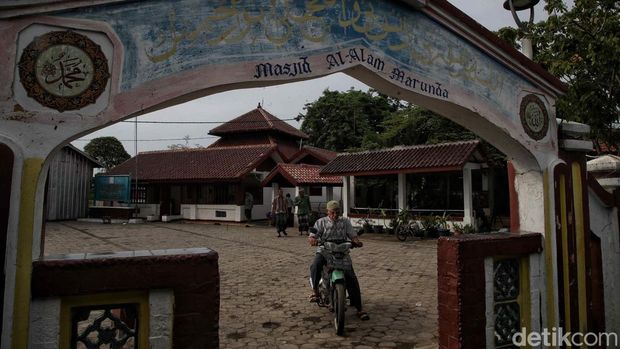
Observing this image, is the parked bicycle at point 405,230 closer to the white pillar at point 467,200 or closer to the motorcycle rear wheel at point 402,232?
the motorcycle rear wheel at point 402,232

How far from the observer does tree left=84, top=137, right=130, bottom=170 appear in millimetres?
38625

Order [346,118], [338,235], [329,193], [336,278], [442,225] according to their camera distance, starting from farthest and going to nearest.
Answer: [346,118], [329,193], [442,225], [338,235], [336,278]

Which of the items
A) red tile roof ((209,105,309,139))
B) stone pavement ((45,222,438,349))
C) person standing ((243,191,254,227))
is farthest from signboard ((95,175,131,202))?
stone pavement ((45,222,438,349))

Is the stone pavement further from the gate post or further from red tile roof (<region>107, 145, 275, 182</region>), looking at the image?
red tile roof (<region>107, 145, 275, 182</region>)

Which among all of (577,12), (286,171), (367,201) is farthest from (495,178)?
(577,12)

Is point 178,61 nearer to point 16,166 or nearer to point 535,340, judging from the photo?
point 16,166

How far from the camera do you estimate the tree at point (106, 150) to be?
3862 cm

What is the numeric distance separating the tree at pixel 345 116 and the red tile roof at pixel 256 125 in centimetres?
284

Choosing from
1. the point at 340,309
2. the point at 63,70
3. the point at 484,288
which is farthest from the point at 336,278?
the point at 63,70

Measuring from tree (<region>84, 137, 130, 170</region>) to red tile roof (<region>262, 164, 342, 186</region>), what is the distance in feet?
84.3

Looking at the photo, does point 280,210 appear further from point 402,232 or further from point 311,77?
point 311,77

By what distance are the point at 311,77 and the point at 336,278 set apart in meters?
2.44

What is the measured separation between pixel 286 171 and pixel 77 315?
15865 mm

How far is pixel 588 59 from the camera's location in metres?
7.17
